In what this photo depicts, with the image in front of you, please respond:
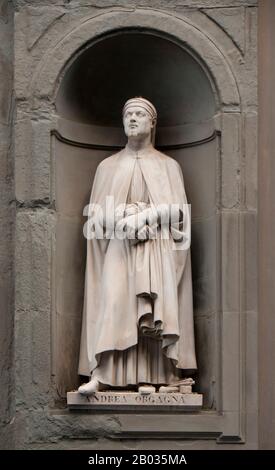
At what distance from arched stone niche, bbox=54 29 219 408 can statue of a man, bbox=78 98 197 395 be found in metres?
0.17

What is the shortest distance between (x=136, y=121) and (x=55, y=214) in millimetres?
967

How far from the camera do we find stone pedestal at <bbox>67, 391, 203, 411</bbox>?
21.5 metres

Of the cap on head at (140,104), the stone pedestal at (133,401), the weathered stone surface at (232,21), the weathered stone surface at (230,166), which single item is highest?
the weathered stone surface at (232,21)

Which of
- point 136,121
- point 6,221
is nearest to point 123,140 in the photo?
point 136,121

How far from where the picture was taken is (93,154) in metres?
22.5

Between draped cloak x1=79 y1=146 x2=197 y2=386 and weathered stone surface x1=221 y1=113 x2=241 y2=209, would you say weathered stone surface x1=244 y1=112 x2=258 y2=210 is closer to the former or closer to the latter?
weathered stone surface x1=221 y1=113 x2=241 y2=209

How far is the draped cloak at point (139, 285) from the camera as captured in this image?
21.6 m

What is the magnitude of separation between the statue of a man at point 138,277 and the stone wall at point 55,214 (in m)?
0.31

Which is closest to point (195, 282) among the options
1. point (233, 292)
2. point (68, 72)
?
point (233, 292)

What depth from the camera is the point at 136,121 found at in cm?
2203

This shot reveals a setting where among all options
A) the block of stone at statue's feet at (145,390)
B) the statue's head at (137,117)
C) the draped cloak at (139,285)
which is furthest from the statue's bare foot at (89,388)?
the statue's head at (137,117)

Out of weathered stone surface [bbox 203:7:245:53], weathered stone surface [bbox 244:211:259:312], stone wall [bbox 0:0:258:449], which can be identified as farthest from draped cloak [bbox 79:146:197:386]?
weathered stone surface [bbox 203:7:245:53]

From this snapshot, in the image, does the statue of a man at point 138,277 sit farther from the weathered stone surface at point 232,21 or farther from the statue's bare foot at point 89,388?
the weathered stone surface at point 232,21

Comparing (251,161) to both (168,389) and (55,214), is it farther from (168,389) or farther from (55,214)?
(168,389)
